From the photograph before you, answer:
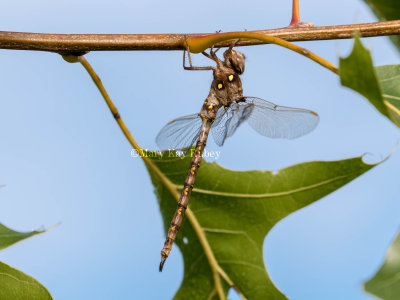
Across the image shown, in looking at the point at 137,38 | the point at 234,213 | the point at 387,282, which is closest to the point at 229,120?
the point at 234,213

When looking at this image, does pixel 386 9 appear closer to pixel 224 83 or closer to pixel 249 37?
pixel 224 83

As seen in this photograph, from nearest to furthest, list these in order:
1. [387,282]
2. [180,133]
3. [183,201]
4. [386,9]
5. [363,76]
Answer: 1. [387,282]
2. [363,76]
3. [183,201]
4. [386,9]
5. [180,133]

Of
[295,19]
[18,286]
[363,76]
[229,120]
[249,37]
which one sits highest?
[229,120]

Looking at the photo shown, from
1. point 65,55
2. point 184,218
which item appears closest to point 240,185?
point 184,218

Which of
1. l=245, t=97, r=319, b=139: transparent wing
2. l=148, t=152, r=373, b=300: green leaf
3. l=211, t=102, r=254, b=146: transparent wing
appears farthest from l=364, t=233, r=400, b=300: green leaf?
l=211, t=102, r=254, b=146: transparent wing

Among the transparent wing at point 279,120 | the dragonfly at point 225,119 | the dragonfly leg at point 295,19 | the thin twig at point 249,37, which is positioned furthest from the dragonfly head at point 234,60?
the thin twig at point 249,37

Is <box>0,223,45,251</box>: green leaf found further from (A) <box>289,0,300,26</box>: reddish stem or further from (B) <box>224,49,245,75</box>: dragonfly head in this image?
(A) <box>289,0,300,26</box>: reddish stem
